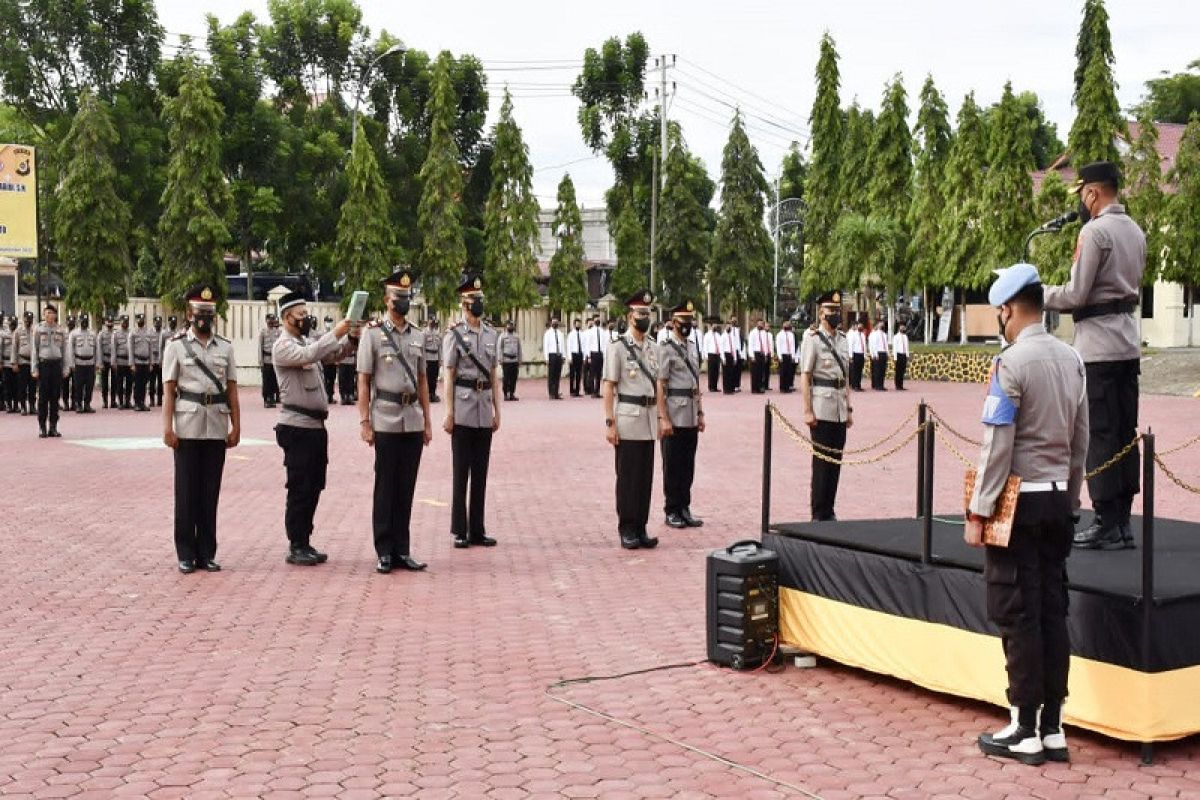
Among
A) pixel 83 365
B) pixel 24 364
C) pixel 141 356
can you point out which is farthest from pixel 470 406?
pixel 24 364

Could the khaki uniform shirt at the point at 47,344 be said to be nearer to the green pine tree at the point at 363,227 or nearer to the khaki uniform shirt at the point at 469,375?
the khaki uniform shirt at the point at 469,375

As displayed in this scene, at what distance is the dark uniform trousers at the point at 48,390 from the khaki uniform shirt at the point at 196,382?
13.0 m

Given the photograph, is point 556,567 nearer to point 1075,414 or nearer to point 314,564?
point 314,564

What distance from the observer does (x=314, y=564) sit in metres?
10.6

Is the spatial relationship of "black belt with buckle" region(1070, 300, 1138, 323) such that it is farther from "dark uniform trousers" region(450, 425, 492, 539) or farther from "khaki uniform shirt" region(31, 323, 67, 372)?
"khaki uniform shirt" region(31, 323, 67, 372)

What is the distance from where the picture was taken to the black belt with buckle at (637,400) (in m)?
11.4

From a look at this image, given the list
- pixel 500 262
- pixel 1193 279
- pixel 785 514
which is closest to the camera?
pixel 785 514

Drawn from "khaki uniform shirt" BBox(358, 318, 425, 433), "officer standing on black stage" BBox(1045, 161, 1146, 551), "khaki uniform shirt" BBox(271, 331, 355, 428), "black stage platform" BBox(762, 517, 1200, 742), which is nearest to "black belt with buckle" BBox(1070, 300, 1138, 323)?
"officer standing on black stage" BBox(1045, 161, 1146, 551)

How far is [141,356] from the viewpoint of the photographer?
95.6 ft

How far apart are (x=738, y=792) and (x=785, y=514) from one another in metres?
8.17

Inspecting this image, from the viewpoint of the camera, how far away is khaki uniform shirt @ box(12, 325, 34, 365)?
27359 mm

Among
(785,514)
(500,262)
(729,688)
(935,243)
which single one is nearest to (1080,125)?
(935,243)

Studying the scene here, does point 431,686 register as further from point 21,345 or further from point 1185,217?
point 1185,217

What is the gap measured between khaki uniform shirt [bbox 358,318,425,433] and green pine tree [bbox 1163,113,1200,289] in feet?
107
